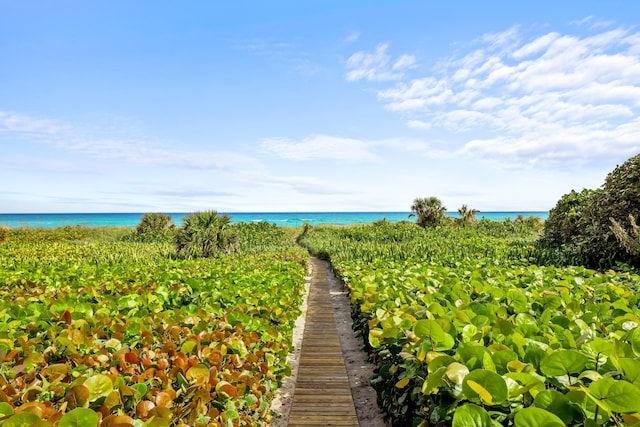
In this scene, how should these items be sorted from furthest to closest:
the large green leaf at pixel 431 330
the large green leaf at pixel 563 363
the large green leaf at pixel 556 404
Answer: the large green leaf at pixel 431 330, the large green leaf at pixel 563 363, the large green leaf at pixel 556 404

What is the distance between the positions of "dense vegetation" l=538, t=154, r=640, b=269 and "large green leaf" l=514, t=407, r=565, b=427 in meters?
8.48

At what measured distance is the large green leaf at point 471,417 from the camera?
1.38 m

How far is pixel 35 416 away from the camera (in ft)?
4.65

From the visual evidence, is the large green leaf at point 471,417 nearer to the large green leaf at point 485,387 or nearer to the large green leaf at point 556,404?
the large green leaf at point 485,387

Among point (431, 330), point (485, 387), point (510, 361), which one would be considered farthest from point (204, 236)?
point (485, 387)

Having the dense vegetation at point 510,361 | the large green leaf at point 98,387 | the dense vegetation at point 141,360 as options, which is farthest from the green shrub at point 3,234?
the large green leaf at point 98,387

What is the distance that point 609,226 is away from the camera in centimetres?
830

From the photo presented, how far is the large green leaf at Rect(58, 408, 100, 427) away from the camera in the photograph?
4.53 feet

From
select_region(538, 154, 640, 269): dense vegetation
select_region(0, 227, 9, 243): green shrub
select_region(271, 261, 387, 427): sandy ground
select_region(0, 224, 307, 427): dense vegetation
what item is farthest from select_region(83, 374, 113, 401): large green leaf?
select_region(0, 227, 9, 243): green shrub

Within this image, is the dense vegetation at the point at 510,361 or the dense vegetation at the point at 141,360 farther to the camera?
the dense vegetation at the point at 141,360

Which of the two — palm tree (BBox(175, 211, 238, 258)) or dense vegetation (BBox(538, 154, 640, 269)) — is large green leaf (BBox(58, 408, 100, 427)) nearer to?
dense vegetation (BBox(538, 154, 640, 269))

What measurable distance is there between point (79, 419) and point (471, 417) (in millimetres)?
1442

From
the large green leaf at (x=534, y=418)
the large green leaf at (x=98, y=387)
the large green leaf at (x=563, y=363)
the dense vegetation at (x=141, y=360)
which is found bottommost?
the dense vegetation at (x=141, y=360)

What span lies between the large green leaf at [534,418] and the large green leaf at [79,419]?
1531mm
